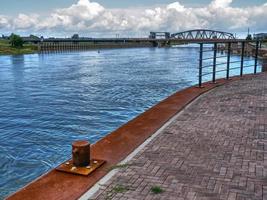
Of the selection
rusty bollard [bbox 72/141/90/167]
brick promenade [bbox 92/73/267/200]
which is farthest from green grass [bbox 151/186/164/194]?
rusty bollard [bbox 72/141/90/167]

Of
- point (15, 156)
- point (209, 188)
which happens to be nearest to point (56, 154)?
point (15, 156)

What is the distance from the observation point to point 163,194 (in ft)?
12.6

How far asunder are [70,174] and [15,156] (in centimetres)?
285

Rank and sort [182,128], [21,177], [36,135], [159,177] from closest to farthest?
1. [159,177]
2. [21,177]
3. [182,128]
4. [36,135]

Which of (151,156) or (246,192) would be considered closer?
(246,192)

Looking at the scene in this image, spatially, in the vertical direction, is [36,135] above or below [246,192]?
below

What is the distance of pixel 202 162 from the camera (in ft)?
15.8

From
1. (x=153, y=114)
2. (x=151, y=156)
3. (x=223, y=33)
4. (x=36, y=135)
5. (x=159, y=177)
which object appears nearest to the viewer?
(x=159, y=177)

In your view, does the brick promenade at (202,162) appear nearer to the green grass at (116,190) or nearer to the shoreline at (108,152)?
the green grass at (116,190)

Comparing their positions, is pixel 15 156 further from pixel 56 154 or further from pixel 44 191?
pixel 44 191

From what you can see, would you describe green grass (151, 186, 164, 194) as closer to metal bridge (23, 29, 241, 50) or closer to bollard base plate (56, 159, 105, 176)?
bollard base plate (56, 159, 105, 176)

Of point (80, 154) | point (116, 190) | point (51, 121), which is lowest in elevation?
point (51, 121)

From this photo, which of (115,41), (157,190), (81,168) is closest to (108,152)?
(81,168)

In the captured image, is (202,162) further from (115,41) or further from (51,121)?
(115,41)
